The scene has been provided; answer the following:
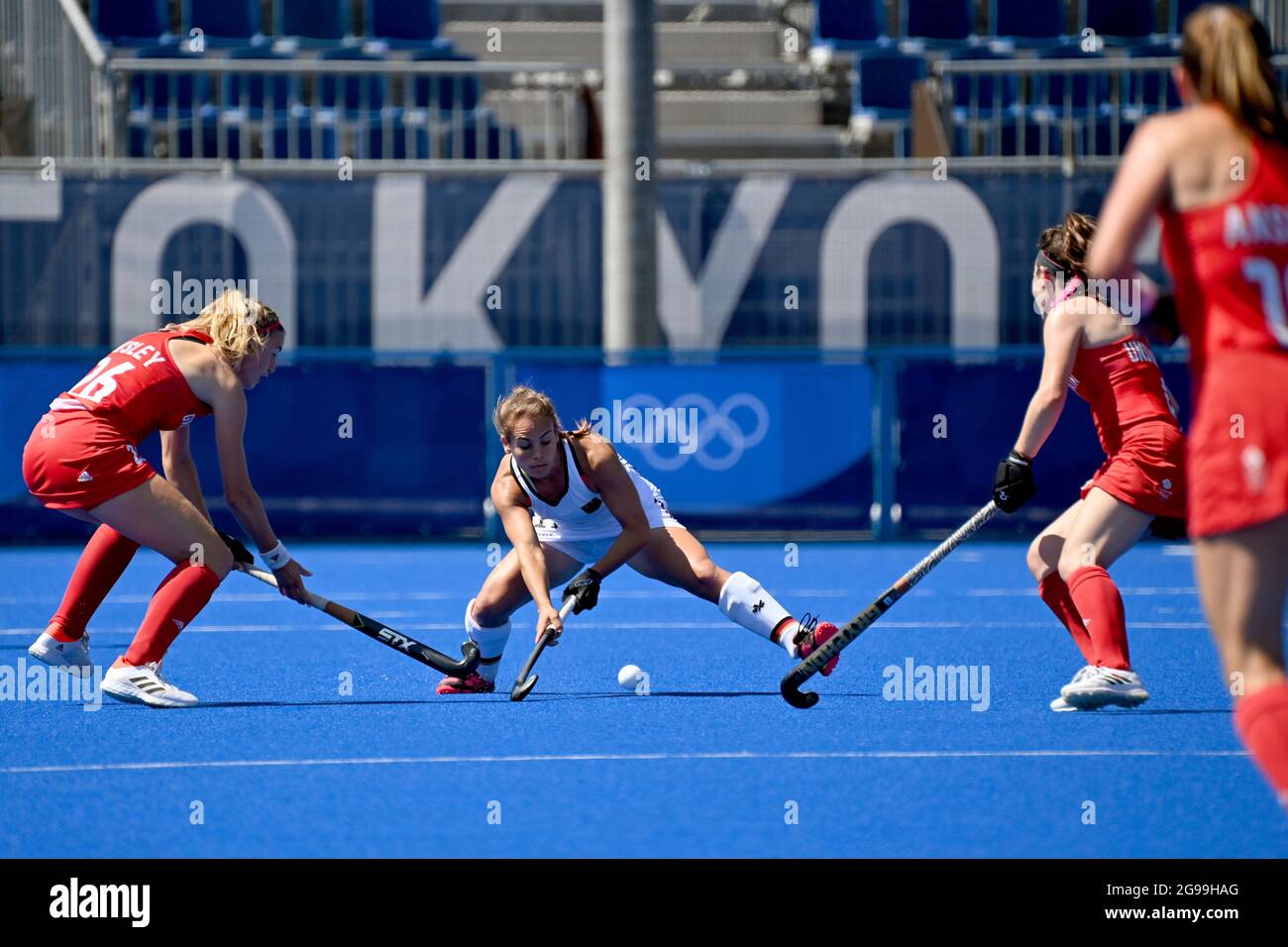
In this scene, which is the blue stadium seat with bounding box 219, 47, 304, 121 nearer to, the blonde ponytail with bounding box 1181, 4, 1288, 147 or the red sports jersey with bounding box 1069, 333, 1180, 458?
the red sports jersey with bounding box 1069, 333, 1180, 458

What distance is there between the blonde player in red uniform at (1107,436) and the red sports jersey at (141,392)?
9.40ft

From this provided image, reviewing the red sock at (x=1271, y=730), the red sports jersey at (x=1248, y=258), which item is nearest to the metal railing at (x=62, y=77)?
the red sports jersey at (x=1248, y=258)

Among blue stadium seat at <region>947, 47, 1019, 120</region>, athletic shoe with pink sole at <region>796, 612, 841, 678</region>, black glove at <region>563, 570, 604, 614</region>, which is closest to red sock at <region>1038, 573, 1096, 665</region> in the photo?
athletic shoe with pink sole at <region>796, 612, 841, 678</region>

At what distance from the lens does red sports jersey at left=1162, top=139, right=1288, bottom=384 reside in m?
3.38

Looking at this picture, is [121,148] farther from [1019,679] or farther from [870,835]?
[870,835]

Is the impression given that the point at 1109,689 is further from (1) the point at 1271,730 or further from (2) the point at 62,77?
(2) the point at 62,77

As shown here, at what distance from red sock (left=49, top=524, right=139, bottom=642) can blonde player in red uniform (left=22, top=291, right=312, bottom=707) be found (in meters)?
0.22

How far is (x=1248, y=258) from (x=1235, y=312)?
0.10 m

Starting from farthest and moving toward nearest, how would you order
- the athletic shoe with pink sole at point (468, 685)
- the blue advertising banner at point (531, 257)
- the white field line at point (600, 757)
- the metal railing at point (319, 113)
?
the metal railing at point (319, 113)
the blue advertising banner at point (531, 257)
the athletic shoe with pink sole at point (468, 685)
the white field line at point (600, 757)

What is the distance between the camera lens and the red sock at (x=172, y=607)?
21.2ft

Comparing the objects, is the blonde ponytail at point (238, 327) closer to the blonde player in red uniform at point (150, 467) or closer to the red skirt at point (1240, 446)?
the blonde player in red uniform at point (150, 467)

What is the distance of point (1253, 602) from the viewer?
11.0 feet

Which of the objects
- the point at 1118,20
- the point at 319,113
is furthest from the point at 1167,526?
the point at 1118,20
